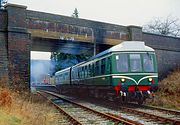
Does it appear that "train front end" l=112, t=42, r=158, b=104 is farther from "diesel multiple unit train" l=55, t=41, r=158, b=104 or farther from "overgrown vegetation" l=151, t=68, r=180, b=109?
"overgrown vegetation" l=151, t=68, r=180, b=109

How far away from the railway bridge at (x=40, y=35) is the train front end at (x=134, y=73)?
603cm

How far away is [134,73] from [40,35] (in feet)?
24.2

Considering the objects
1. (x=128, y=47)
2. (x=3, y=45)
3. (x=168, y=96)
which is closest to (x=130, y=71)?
(x=128, y=47)

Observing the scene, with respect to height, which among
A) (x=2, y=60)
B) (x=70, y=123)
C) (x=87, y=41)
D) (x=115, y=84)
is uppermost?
(x=87, y=41)

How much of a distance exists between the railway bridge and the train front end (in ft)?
19.8

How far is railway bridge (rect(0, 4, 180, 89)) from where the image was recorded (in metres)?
18.2

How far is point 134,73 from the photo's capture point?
15.8 metres

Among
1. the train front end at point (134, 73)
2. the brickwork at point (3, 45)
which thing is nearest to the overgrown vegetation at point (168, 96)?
the train front end at point (134, 73)

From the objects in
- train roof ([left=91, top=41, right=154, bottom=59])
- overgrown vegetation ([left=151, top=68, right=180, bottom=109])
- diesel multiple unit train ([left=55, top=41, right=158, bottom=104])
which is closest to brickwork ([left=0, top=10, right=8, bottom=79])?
diesel multiple unit train ([left=55, top=41, right=158, bottom=104])

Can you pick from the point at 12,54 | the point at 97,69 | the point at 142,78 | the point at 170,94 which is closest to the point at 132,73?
the point at 142,78

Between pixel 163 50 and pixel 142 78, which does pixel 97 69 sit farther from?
pixel 163 50

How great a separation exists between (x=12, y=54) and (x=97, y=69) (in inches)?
199

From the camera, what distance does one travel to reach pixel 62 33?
21.3 metres

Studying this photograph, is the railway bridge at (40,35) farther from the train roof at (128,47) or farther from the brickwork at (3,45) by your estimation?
the train roof at (128,47)
